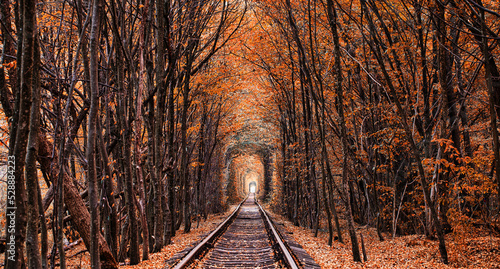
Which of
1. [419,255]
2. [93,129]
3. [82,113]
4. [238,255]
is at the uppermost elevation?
[82,113]

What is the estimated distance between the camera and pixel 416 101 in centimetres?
741

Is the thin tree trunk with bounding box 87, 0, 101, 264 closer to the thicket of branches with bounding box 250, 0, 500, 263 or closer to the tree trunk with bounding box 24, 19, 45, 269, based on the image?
the tree trunk with bounding box 24, 19, 45, 269

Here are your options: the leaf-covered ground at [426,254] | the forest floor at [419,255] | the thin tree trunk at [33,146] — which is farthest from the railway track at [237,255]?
the thin tree trunk at [33,146]

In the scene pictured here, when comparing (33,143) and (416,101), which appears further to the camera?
(416,101)

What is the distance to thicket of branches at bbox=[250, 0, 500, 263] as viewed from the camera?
564cm

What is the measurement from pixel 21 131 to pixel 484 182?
7.13 metres

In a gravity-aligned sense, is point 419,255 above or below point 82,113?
below

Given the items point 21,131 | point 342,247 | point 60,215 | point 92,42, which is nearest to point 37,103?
point 21,131

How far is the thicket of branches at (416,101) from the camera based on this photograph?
564cm

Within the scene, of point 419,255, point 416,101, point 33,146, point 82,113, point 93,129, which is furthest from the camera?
point 416,101

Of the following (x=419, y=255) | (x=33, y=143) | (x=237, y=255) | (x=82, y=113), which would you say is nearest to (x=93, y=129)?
(x=33, y=143)

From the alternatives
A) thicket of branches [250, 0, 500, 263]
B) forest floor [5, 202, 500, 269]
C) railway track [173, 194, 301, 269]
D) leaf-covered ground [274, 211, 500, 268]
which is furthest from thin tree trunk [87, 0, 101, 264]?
thicket of branches [250, 0, 500, 263]

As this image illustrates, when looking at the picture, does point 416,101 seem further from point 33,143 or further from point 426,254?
point 33,143

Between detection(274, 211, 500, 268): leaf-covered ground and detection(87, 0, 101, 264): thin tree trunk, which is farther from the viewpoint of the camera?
detection(274, 211, 500, 268): leaf-covered ground
